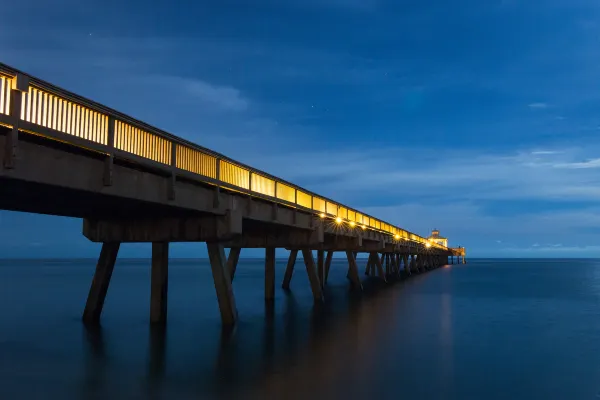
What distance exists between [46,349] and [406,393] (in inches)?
552

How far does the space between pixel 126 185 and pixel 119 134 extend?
4.74 ft

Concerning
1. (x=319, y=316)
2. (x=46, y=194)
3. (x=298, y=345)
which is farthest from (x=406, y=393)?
(x=319, y=316)

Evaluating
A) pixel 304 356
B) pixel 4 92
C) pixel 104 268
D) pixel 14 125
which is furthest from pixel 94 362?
pixel 4 92

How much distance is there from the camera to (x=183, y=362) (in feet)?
54.0

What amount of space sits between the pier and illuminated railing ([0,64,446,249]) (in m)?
0.03

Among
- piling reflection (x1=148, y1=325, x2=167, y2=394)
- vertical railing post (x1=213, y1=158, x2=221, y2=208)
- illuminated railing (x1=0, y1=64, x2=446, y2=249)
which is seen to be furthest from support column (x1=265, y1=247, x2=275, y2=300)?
vertical railing post (x1=213, y1=158, x2=221, y2=208)

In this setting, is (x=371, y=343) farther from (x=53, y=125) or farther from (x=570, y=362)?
(x=53, y=125)

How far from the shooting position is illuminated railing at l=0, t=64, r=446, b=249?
1116 cm

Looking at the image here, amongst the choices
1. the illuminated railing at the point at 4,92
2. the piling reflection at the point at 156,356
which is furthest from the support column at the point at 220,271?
the illuminated railing at the point at 4,92

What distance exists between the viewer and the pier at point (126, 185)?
11.1 m

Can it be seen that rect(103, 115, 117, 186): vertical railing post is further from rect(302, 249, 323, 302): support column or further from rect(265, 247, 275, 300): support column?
rect(265, 247, 275, 300): support column

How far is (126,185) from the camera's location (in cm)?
1405

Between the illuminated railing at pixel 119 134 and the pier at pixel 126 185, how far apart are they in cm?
3

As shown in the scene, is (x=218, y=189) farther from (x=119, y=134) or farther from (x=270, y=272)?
(x=270, y=272)
